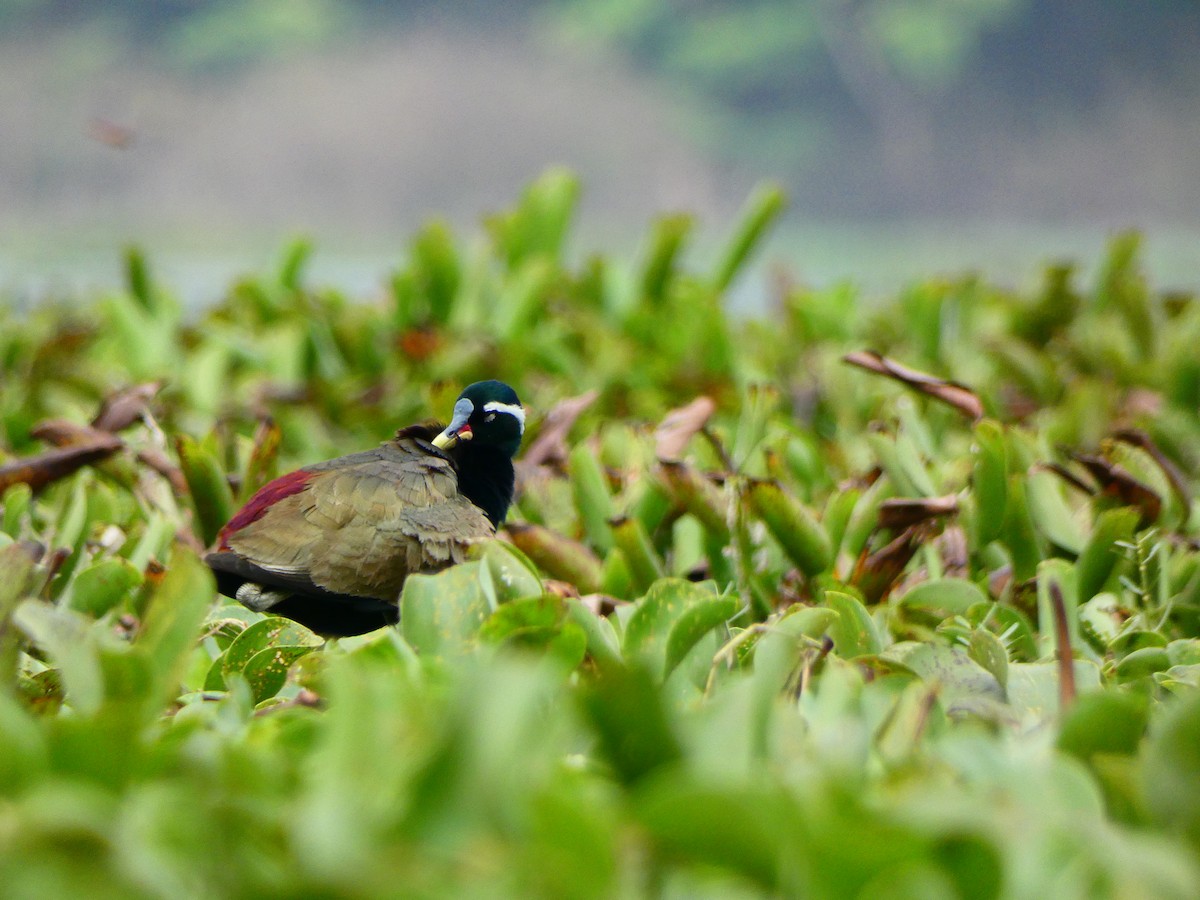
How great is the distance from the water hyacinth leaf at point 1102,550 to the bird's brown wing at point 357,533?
86 centimetres

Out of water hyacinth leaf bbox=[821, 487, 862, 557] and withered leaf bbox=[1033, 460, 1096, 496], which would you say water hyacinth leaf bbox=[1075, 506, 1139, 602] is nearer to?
withered leaf bbox=[1033, 460, 1096, 496]

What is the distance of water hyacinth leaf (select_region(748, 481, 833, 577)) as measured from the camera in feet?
5.99

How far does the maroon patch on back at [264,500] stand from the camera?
1.93 m

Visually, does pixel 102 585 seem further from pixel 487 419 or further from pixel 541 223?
pixel 541 223

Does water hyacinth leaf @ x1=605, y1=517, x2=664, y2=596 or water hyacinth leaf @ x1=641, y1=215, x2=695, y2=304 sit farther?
water hyacinth leaf @ x1=641, y1=215, x2=695, y2=304

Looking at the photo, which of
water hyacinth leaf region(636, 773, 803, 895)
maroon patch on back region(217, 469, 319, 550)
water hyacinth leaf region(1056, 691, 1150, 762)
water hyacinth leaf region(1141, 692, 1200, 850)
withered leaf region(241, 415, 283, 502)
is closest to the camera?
water hyacinth leaf region(636, 773, 803, 895)

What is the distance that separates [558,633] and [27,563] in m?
0.52

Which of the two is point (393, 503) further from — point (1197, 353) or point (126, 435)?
point (1197, 353)

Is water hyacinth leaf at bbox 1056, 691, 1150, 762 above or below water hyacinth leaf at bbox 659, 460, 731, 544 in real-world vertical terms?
above

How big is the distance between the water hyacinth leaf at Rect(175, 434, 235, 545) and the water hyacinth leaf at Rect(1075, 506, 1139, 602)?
49.9 inches

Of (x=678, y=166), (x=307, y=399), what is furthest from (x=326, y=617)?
(x=678, y=166)

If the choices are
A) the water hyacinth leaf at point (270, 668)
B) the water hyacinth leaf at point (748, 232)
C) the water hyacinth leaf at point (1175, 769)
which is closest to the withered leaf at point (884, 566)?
the water hyacinth leaf at point (270, 668)

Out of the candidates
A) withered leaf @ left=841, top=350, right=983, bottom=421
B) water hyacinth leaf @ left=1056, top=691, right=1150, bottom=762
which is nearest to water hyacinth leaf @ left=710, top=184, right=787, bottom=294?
withered leaf @ left=841, top=350, right=983, bottom=421

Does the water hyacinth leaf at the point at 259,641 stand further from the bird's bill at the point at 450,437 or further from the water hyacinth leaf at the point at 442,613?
the bird's bill at the point at 450,437
